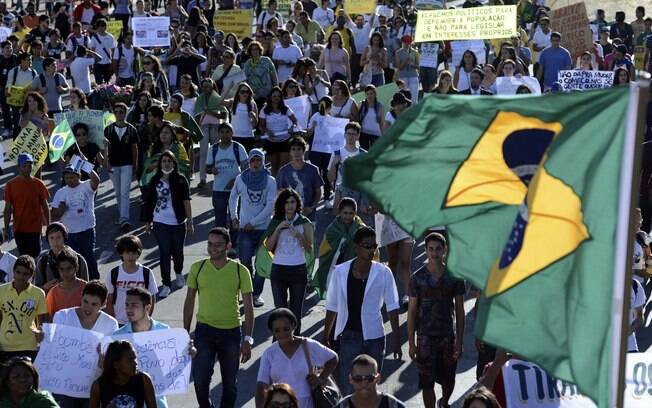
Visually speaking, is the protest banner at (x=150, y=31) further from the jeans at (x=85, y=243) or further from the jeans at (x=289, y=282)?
the jeans at (x=289, y=282)

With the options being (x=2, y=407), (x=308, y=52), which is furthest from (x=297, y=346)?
(x=308, y=52)

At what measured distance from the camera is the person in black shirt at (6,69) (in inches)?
909

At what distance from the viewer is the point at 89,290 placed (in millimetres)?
10531

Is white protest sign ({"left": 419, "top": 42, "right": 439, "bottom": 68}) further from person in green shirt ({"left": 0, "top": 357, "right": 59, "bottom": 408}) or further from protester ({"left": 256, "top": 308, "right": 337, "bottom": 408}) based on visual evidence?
person in green shirt ({"left": 0, "top": 357, "right": 59, "bottom": 408})

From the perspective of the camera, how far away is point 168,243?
48.8 feet

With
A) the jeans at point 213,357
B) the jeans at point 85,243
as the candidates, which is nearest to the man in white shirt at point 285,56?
the jeans at point 85,243

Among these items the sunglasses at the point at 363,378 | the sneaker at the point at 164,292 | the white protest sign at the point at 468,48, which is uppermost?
the sunglasses at the point at 363,378

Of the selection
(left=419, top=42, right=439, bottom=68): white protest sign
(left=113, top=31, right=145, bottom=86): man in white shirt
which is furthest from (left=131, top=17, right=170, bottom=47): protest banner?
(left=419, top=42, right=439, bottom=68): white protest sign

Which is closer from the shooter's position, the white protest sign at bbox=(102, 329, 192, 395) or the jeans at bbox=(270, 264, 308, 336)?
the white protest sign at bbox=(102, 329, 192, 395)

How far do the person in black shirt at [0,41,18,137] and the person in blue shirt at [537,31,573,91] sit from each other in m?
7.92

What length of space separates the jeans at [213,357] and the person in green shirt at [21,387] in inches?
80.7

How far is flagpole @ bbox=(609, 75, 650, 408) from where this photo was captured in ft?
20.7

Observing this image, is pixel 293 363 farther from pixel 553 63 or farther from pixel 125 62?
pixel 125 62

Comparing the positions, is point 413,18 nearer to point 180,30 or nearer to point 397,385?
point 180,30
